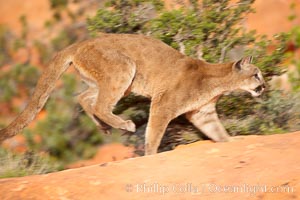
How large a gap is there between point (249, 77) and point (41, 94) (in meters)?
2.82

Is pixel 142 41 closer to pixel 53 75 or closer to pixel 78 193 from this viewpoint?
pixel 53 75

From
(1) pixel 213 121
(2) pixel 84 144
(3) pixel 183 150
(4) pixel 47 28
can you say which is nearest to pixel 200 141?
(1) pixel 213 121

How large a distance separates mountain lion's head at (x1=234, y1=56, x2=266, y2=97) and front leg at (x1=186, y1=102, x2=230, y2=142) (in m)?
0.53

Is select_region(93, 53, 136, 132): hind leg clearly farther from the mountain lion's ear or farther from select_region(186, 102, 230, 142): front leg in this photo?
the mountain lion's ear

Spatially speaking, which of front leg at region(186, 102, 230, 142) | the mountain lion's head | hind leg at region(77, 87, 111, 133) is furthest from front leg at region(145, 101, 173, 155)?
the mountain lion's head

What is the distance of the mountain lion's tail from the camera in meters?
7.62

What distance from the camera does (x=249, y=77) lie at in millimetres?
8203

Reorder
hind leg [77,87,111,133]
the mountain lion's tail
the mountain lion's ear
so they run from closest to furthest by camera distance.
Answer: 1. the mountain lion's tail
2. the mountain lion's ear
3. hind leg [77,87,111,133]

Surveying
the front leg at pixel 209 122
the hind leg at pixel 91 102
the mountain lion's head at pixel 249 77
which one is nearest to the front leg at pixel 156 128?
the front leg at pixel 209 122

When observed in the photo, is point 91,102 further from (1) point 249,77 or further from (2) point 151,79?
(1) point 249,77

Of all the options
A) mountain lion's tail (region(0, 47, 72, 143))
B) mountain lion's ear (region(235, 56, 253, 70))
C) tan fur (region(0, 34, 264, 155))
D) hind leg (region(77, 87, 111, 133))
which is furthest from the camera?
hind leg (region(77, 87, 111, 133))

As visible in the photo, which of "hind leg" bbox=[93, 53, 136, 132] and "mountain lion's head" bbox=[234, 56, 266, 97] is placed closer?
"hind leg" bbox=[93, 53, 136, 132]

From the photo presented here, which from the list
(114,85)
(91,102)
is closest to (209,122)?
(114,85)

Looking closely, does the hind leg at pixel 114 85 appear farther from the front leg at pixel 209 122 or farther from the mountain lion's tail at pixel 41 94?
the front leg at pixel 209 122
